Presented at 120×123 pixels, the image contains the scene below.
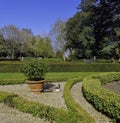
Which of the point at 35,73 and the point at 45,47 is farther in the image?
the point at 45,47

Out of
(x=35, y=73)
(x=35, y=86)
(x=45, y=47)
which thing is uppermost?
(x=45, y=47)

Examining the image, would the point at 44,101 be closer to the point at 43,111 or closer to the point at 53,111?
the point at 43,111

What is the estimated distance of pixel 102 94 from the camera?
22.3 feet

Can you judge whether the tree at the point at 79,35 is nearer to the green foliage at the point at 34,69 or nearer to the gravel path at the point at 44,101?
the green foliage at the point at 34,69

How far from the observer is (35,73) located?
33.4 feet

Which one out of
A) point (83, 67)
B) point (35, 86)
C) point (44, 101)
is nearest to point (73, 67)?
point (83, 67)

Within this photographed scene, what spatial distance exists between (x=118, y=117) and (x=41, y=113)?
6.13ft

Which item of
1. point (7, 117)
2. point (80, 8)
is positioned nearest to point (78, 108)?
point (7, 117)

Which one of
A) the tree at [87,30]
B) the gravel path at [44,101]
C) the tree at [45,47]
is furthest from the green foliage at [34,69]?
the tree at [45,47]

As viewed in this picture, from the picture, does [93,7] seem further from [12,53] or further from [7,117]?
[7,117]

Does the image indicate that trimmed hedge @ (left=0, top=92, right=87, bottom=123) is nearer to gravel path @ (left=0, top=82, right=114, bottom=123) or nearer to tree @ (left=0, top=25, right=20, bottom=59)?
gravel path @ (left=0, top=82, right=114, bottom=123)

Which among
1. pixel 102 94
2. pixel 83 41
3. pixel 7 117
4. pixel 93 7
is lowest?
pixel 7 117

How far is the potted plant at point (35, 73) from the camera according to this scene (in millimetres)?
10188

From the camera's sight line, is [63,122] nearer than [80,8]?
Yes
